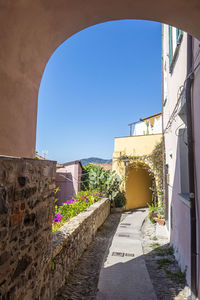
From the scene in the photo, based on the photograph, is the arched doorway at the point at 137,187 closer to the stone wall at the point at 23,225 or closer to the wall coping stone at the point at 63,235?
the wall coping stone at the point at 63,235

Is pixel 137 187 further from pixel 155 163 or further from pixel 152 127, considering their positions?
pixel 152 127

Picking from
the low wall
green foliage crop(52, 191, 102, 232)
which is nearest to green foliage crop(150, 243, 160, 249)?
the low wall

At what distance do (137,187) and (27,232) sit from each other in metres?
11.1

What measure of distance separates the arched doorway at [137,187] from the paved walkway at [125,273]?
494 cm

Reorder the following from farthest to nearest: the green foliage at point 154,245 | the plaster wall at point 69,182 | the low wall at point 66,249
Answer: the plaster wall at point 69,182 < the green foliage at point 154,245 < the low wall at point 66,249

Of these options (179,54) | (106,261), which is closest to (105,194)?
(106,261)

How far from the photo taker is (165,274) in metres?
4.23

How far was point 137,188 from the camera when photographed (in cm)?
1254

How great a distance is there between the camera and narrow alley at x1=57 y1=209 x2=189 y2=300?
3.49 m

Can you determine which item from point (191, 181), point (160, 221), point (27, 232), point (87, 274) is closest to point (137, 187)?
point (160, 221)

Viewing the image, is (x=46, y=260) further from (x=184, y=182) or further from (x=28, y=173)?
(x=184, y=182)

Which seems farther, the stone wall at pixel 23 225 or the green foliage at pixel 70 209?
the green foliage at pixel 70 209

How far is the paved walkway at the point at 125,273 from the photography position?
11.4 ft

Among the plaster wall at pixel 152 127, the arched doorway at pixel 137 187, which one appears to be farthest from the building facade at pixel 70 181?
the plaster wall at pixel 152 127
